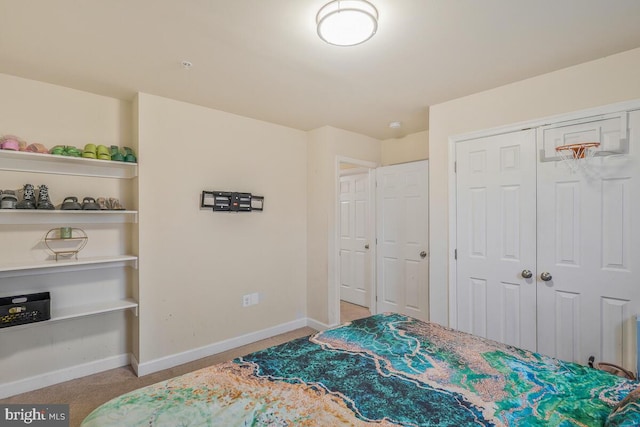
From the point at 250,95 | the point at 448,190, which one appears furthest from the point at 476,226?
the point at 250,95

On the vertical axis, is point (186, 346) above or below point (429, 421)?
below

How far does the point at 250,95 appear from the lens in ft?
9.04

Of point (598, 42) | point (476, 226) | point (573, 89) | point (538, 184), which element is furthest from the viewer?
point (476, 226)

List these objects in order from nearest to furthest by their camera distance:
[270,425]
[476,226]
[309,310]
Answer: [270,425], [476,226], [309,310]

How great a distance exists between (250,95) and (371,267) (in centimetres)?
252

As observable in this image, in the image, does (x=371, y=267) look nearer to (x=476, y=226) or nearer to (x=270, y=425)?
(x=476, y=226)

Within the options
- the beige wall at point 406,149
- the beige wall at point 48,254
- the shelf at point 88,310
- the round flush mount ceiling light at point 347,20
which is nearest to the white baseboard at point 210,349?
the beige wall at point 48,254

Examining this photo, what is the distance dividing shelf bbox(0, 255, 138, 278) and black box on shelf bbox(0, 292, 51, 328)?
0.18 m

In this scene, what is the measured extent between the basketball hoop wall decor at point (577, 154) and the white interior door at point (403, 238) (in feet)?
4.56

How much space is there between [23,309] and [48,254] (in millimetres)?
462

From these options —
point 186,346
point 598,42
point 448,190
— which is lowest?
point 186,346

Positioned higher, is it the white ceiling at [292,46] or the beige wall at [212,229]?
the white ceiling at [292,46]

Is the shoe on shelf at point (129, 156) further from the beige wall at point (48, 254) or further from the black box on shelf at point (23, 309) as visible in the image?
the black box on shelf at point (23, 309)

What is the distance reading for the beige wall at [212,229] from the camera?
9.00 ft
